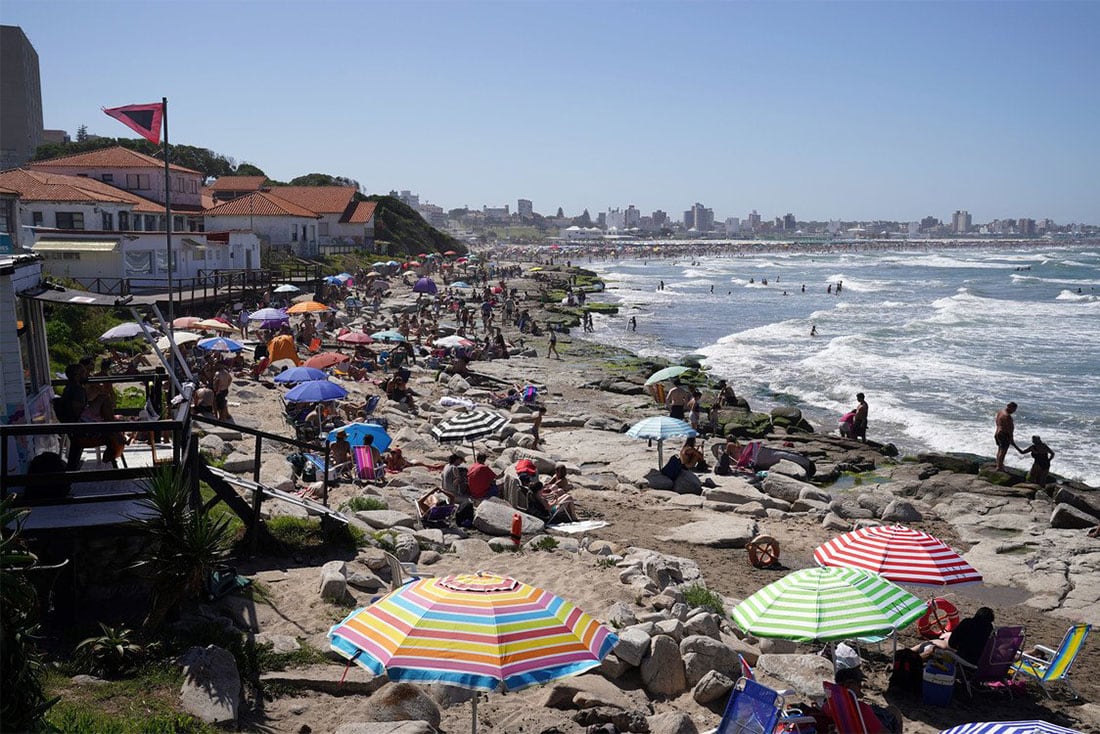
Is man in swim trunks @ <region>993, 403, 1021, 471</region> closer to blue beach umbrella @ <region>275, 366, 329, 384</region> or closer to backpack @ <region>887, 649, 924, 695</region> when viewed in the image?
backpack @ <region>887, 649, 924, 695</region>

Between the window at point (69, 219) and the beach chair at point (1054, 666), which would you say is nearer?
the beach chair at point (1054, 666)

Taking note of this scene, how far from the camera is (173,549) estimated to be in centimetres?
764

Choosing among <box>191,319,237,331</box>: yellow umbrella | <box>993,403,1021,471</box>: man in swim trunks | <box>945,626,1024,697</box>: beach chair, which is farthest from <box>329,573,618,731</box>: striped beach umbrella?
<box>191,319,237,331</box>: yellow umbrella

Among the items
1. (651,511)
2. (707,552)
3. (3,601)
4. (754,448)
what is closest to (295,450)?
(651,511)

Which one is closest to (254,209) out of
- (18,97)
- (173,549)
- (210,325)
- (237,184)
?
(18,97)

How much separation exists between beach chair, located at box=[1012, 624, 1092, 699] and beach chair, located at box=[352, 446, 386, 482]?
9.68m

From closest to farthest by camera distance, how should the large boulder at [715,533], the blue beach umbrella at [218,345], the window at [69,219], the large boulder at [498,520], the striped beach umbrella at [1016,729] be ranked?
the striped beach umbrella at [1016,729] < the large boulder at [498,520] < the large boulder at [715,533] < the blue beach umbrella at [218,345] < the window at [69,219]

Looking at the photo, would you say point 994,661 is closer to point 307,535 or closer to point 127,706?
point 307,535

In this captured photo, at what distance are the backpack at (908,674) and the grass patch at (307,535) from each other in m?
6.07

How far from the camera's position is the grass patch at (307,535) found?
10555 millimetres

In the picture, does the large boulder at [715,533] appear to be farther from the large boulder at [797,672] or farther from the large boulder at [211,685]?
the large boulder at [211,685]

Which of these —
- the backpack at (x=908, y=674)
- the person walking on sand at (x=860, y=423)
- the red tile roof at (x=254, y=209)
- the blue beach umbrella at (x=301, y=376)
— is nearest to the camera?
the backpack at (x=908, y=674)

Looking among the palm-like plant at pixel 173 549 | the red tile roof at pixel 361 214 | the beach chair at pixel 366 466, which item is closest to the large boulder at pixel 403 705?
the palm-like plant at pixel 173 549

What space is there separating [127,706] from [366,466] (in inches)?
343
